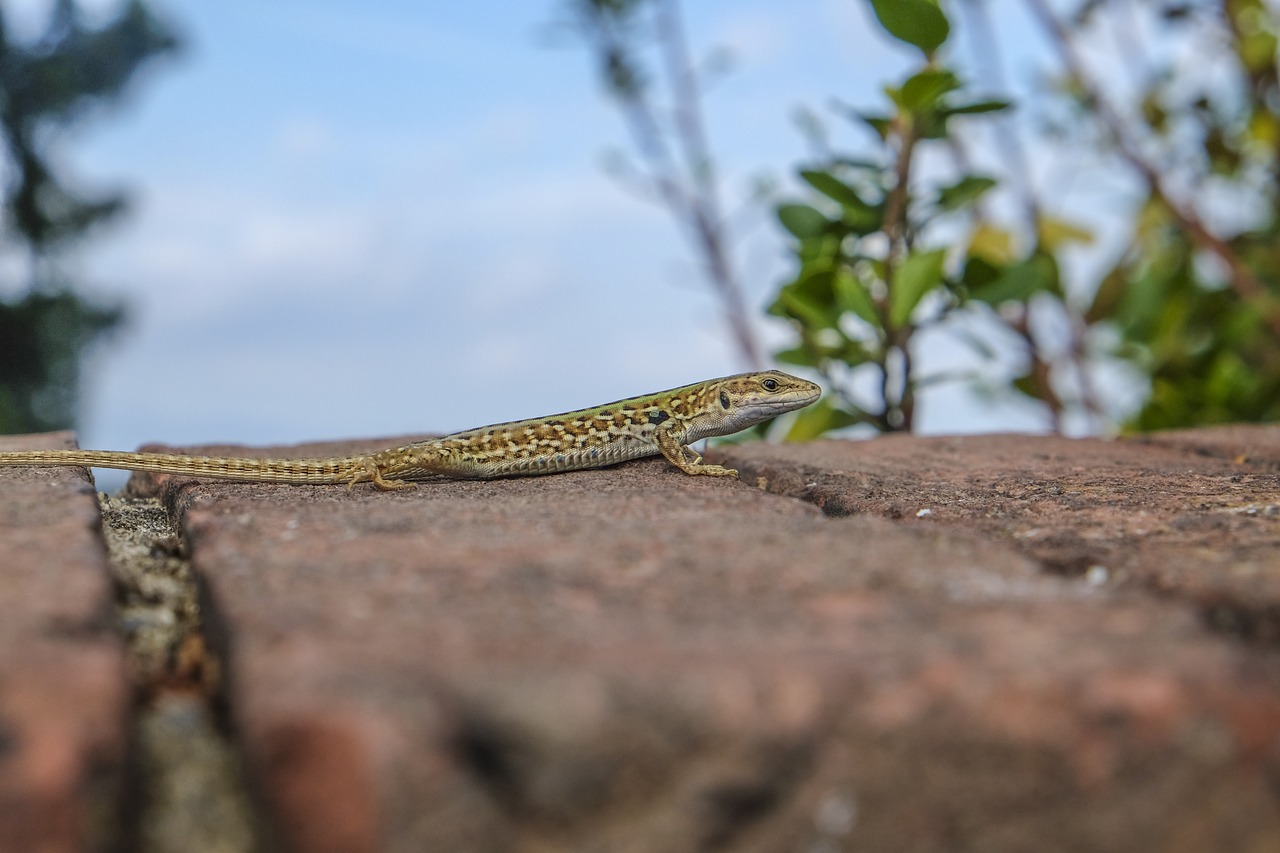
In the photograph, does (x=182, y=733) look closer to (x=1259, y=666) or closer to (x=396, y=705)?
(x=396, y=705)

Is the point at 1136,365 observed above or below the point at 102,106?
below

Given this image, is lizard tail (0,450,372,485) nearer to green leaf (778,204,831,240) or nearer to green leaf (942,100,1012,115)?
green leaf (778,204,831,240)

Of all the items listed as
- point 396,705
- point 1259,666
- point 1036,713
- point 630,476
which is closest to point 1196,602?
point 1259,666

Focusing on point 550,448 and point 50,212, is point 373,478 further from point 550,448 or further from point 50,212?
point 50,212

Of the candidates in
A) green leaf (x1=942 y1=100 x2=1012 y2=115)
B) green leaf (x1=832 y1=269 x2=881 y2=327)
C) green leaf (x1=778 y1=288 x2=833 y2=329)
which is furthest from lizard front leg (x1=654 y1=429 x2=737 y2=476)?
green leaf (x1=942 y1=100 x2=1012 y2=115)

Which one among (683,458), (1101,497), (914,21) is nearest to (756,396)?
(683,458)

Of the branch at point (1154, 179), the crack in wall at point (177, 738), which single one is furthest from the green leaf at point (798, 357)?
the crack in wall at point (177, 738)
